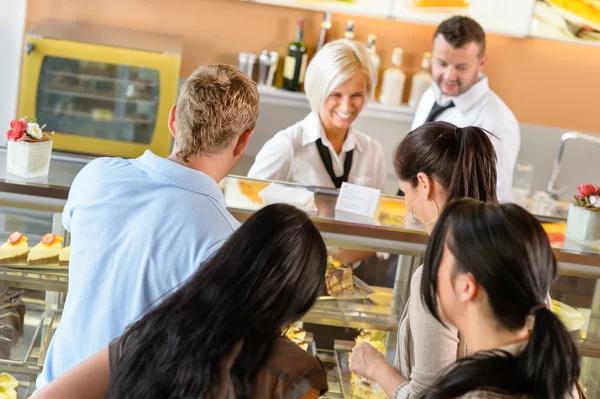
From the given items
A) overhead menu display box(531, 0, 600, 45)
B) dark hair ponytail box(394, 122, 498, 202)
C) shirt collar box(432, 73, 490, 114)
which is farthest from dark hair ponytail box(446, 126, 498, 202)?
overhead menu display box(531, 0, 600, 45)

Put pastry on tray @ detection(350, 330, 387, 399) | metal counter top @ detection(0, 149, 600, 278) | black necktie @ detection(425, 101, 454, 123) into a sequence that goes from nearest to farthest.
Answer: metal counter top @ detection(0, 149, 600, 278), pastry on tray @ detection(350, 330, 387, 399), black necktie @ detection(425, 101, 454, 123)

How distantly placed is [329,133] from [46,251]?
1335 mm

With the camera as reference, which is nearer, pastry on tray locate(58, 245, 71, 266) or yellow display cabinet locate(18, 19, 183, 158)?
pastry on tray locate(58, 245, 71, 266)

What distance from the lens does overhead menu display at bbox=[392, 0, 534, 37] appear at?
173 inches

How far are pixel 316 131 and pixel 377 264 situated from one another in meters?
0.83

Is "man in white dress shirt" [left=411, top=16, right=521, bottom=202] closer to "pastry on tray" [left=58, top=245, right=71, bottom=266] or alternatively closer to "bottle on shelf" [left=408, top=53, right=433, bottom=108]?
"bottle on shelf" [left=408, top=53, right=433, bottom=108]

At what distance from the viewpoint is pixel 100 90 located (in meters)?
4.11

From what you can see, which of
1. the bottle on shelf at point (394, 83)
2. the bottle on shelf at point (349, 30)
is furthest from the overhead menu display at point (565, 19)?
the bottle on shelf at point (349, 30)

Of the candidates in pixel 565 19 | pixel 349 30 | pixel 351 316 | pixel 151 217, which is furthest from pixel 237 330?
pixel 565 19

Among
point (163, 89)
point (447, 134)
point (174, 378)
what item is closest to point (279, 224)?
point (174, 378)

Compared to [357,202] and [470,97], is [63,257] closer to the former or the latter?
[357,202]

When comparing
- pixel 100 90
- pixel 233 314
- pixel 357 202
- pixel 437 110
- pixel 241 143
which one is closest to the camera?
pixel 233 314

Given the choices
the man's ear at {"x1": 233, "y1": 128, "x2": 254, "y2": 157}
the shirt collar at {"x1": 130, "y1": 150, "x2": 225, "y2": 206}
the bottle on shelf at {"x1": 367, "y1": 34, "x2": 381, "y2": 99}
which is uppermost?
the bottle on shelf at {"x1": 367, "y1": 34, "x2": 381, "y2": 99}

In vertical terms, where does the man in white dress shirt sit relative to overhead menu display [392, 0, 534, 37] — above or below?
below
